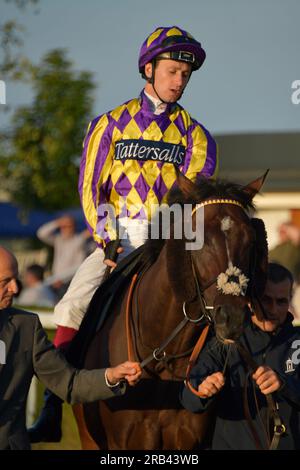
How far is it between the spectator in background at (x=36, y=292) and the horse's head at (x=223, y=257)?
22.8 ft

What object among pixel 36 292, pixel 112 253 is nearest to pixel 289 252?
pixel 36 292

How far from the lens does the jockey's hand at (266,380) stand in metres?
4.16

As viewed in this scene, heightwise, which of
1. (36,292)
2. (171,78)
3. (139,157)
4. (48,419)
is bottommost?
(48,419)

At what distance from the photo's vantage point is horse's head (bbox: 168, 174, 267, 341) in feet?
13.4

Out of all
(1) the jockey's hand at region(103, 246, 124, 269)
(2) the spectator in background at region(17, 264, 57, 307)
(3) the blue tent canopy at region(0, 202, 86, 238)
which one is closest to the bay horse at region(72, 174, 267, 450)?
(1) the jockey's hand at region(103, 246, 124, 269)

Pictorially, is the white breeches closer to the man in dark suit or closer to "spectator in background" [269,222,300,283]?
the man in dark suit

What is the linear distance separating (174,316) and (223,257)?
52 centimetres

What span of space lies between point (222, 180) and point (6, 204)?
28.1 metres

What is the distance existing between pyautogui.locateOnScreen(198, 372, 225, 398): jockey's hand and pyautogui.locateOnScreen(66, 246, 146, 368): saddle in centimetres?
90

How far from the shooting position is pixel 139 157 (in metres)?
5.34

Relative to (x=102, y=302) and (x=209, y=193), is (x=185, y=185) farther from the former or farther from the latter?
(x=102, y=302)

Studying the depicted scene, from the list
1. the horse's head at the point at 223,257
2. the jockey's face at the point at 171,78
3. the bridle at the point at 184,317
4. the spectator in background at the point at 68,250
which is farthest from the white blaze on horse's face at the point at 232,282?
the spectator in background at the point at 68,250

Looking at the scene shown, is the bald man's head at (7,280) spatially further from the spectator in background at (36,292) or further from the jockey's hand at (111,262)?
the spectator in background at (36,292)

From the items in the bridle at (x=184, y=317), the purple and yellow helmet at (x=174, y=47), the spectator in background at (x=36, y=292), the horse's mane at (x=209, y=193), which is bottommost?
the spectator in background at (x=36, y=292)
